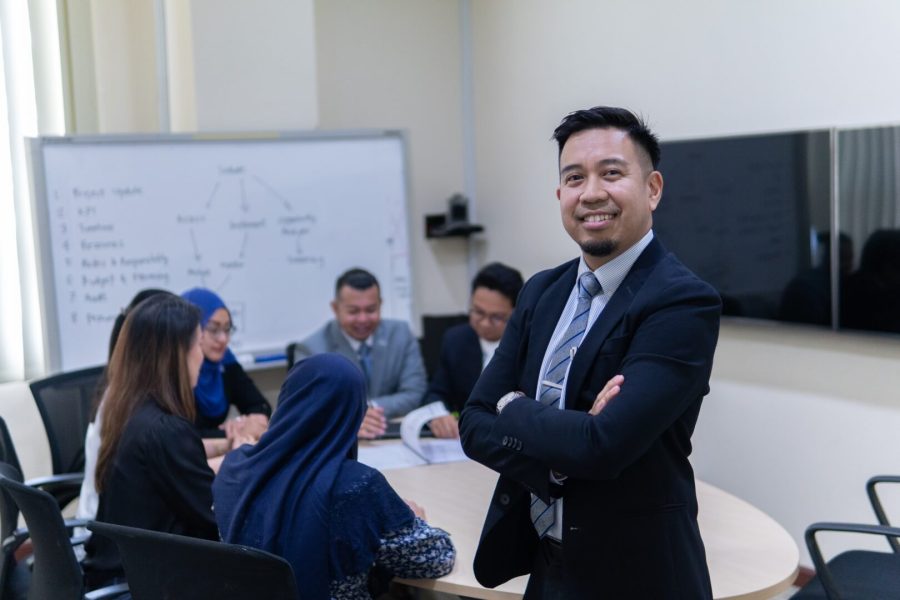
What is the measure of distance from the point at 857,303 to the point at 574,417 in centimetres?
219

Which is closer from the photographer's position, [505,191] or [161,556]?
[161,556]

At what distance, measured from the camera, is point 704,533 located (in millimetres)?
2254

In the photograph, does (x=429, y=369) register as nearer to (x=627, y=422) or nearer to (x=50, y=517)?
(x=50, y=517)

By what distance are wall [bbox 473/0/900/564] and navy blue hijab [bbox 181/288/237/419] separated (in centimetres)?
191

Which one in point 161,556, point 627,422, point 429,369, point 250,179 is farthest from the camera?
point 429,369

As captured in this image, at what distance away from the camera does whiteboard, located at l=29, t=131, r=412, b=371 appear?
3.91 metres

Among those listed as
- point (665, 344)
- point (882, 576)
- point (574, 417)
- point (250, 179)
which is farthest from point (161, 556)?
point (250, 179)

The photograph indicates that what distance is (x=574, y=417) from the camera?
4.70 feet

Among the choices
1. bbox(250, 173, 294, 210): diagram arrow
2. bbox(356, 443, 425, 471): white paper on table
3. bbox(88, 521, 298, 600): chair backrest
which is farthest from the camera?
bbox(250, 173, 294, 210): diagram arrow

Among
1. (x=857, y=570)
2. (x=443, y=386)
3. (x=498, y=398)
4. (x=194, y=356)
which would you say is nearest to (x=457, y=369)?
(x=443, y=386)

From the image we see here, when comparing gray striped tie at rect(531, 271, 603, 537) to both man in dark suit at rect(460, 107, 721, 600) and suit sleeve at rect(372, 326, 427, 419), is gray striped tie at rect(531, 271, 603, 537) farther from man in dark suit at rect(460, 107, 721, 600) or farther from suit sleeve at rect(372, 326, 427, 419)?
suit sleeve at rect(372, 326, 427, 419)

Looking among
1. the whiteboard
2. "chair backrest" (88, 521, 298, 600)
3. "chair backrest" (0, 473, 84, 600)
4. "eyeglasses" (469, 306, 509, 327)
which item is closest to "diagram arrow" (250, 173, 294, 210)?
the whiteboard

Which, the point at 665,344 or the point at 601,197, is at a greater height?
the point at 601,197

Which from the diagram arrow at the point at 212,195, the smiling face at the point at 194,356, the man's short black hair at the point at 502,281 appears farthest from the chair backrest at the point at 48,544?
the diagram arrow at the point at 212,195
